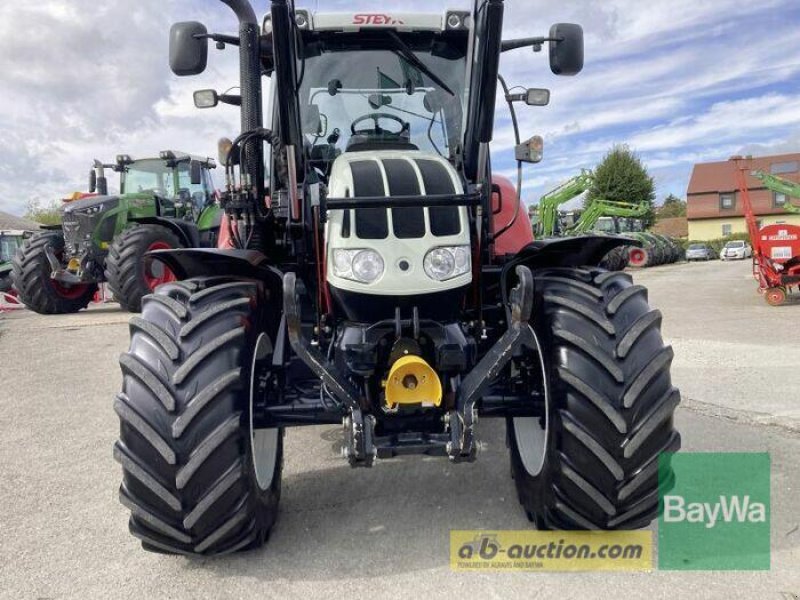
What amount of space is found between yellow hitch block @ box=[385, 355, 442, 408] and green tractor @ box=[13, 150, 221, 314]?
9.08 m

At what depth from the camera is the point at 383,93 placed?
3.92m

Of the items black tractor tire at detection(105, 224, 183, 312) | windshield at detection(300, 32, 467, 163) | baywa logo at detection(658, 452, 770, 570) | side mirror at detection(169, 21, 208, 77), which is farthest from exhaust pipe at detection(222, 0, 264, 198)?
black tractor tire at detection(105, 224, 183, 312)

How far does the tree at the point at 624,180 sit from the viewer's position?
5519 cm

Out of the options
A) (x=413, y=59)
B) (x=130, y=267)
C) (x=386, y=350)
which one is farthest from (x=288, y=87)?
(x=130, y=267)

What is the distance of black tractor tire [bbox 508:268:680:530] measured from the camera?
8.83 ft

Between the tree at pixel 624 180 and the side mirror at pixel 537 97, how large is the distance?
173 ft

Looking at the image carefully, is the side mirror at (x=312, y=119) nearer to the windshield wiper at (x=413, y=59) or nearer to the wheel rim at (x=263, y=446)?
the windshield wiper at (x=413, y=59)

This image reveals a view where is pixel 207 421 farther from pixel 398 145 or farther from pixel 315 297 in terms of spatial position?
pixel 398 145

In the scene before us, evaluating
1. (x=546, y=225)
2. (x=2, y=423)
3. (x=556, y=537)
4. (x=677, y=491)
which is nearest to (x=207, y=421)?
(x=556, y=537)

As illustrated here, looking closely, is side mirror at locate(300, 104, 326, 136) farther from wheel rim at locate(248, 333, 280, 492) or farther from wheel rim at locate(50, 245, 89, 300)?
wheel rim at locate(50, 245, 89, 300)

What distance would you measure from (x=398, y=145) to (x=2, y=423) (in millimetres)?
4002

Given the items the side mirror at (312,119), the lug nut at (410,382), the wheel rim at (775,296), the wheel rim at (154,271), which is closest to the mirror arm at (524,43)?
the side mirror at (312,119)

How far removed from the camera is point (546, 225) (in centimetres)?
2189

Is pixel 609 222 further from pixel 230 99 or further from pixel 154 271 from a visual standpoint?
pixel 230 99
